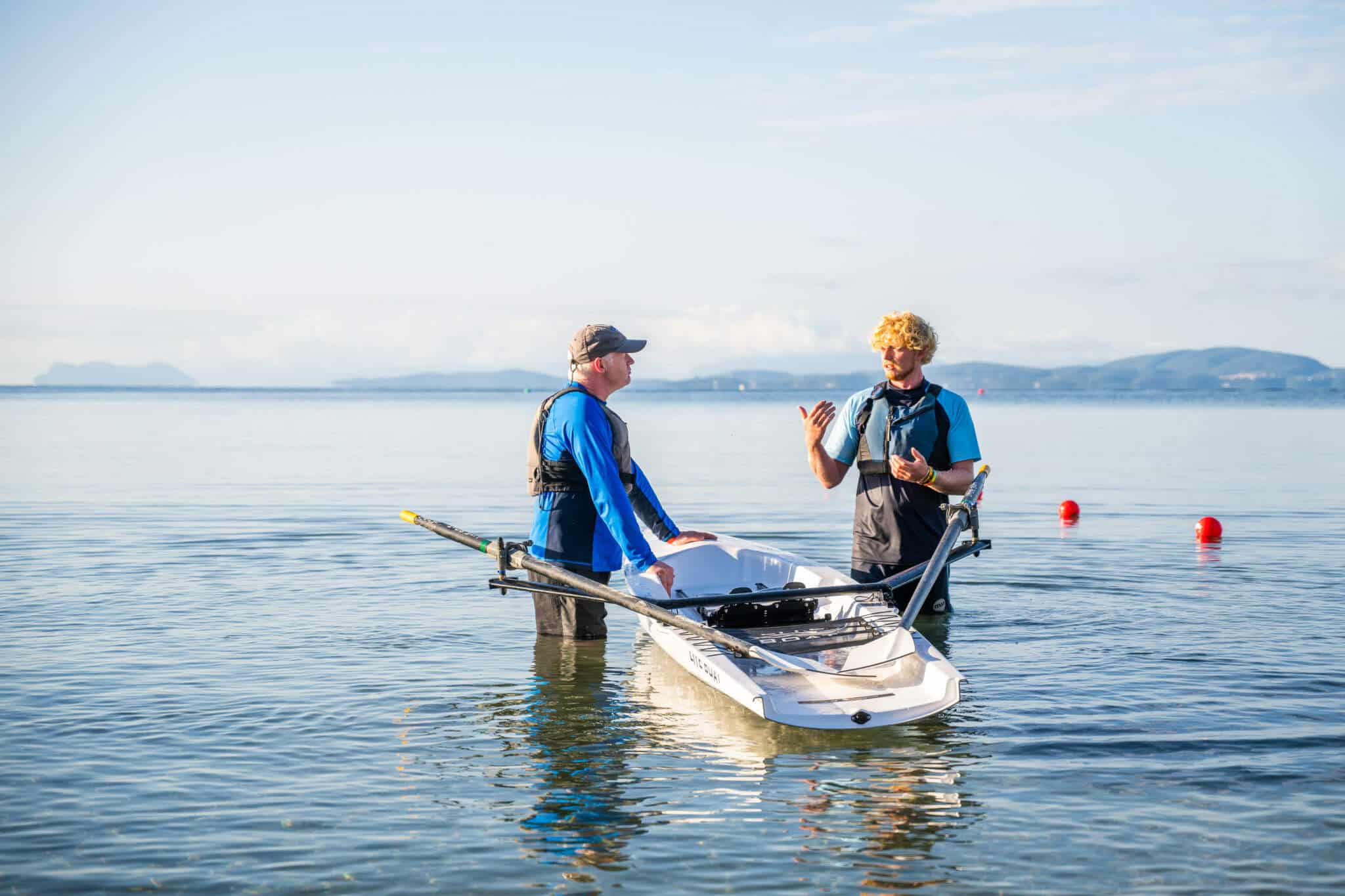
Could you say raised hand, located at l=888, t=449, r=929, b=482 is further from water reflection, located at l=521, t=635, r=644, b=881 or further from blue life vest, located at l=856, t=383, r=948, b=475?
water reflection, located at l=521, t=635, r=644, b=881

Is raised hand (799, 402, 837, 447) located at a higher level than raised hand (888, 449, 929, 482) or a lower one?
higher

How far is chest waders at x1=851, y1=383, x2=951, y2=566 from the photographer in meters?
7.66

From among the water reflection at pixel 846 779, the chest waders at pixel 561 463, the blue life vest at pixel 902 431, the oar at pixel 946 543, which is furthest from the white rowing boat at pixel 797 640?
the blue life vest at pixel 902 431

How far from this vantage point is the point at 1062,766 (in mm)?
6578

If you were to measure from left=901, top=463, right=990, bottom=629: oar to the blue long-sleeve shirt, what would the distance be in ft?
5.32

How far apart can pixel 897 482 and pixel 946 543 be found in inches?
19.2

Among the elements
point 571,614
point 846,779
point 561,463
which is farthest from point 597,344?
point 846,779

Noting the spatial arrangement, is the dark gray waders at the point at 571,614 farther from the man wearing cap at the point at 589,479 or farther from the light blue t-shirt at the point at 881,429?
the light blue t-shirt at the point at 881,429

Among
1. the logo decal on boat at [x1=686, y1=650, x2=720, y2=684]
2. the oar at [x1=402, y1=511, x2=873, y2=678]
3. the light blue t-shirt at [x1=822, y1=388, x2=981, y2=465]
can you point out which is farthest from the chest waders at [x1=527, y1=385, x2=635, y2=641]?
the light blue t-shirt at [x1=822, y1=388, x2=981, y2=465]

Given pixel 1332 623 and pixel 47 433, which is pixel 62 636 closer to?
pixel 1332 623

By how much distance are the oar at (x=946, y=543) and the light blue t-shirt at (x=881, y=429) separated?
0.19 meters

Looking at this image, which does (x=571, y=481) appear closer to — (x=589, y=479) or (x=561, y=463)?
(x=561, y=463)

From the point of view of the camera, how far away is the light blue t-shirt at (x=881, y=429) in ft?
25.2

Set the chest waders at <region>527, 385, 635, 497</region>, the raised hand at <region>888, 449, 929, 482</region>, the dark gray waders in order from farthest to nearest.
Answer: the dark gray waders → the chest waders at <region>527, 385, 635, 497</region> → the raised hand at <region>888, 449, 929, 482</region>
